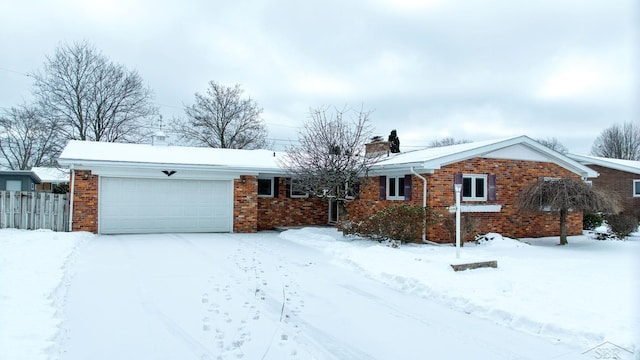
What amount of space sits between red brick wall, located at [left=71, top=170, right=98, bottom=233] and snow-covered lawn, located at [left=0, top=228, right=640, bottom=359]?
9.61 feet

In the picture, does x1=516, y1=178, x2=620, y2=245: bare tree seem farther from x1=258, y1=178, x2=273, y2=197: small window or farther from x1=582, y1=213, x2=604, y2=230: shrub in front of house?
x1=258, y1=178, x2=273, y2=197: small window

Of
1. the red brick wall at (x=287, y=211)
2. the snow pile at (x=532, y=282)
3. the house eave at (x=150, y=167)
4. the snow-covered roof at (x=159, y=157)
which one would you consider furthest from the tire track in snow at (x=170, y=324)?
the red brick wall at (x=287, y=211)

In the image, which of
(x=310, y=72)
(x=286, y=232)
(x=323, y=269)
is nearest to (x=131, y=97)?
(x=310, y=72)

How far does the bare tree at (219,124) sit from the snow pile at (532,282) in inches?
944

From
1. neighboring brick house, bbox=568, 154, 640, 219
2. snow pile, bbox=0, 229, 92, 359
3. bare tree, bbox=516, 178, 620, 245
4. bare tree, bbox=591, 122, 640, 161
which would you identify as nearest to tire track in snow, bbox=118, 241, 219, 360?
snow pile, bbox=0, 229, 92, 359

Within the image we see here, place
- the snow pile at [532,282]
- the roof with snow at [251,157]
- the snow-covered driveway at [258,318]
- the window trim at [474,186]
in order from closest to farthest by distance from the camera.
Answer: the snow-covered driveway at [258,318] < the snow pile at [532,282] < the roof with snow at [251,157] < the window trim at [474,186]

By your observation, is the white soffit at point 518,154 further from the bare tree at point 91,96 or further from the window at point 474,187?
the bare tree at point 91,96

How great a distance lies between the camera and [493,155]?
49.4 ft

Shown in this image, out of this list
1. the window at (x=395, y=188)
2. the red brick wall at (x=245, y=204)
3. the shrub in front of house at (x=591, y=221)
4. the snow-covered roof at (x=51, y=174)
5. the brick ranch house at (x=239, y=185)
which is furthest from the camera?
the snow-covered roof at (x=51, y=174)

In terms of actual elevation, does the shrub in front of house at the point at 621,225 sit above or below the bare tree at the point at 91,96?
below

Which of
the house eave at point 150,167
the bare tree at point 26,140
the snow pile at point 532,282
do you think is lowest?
the snow pile at point 532,282

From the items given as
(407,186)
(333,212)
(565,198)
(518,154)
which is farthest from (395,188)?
(565,198)

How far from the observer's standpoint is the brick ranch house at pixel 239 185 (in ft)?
47.0

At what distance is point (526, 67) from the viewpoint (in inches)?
473
